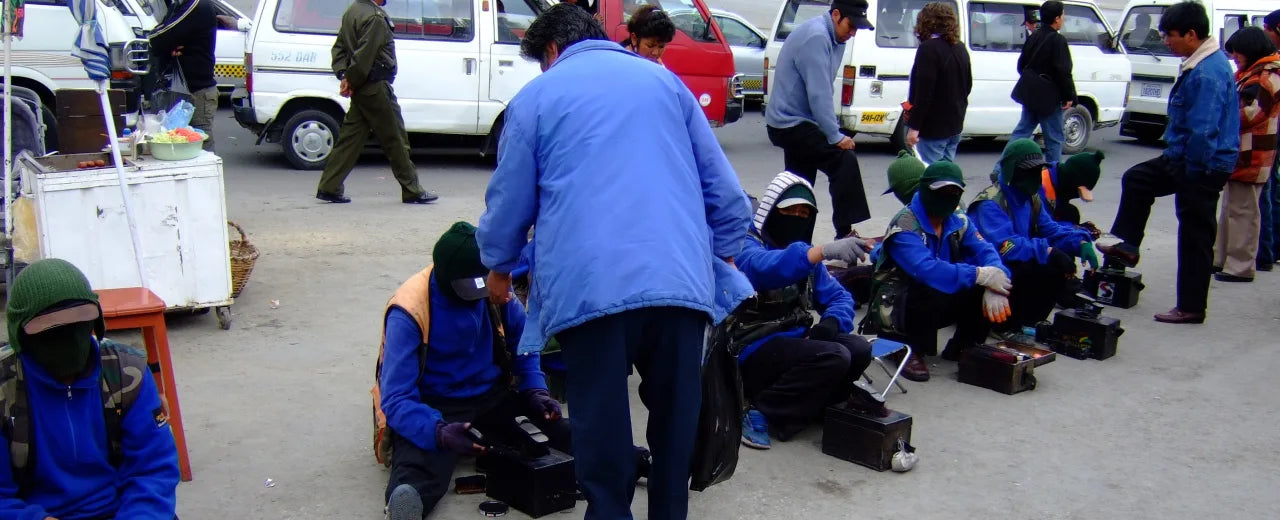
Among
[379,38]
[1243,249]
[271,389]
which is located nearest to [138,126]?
[271,389]

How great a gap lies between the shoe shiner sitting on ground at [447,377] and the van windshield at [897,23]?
28.3ft

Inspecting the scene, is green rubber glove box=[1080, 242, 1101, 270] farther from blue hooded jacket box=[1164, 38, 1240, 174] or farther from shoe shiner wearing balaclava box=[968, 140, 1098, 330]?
blue hooded jacket box=[1164, 38, 1240, 174]

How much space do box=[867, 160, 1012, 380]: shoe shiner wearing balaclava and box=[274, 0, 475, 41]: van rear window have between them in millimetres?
5949

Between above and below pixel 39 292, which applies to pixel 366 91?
above

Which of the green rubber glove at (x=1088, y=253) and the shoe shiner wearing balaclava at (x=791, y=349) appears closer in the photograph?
the shoe shiner wearing balaclava at (x=791, y=349)

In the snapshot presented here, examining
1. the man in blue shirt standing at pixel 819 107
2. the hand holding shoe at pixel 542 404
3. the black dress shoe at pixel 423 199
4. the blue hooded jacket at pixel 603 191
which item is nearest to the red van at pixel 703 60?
the black dress shoe at pixel 423 199

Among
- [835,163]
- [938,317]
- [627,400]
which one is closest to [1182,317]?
[938,317]

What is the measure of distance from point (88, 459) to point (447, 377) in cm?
130

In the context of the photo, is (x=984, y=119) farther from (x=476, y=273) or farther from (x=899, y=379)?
(x=476, y=273)

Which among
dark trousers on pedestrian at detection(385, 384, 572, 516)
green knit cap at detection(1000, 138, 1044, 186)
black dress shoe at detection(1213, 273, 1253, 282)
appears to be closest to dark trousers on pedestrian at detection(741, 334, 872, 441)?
dark trousers on pedestrian at detection(385, 384, 572, 516)

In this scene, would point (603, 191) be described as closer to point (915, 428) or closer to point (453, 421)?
point (453, 421)

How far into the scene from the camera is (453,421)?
396 cm

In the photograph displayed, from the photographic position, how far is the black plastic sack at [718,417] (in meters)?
3.51

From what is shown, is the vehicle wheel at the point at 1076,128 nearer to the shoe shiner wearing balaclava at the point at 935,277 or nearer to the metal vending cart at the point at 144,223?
the shoe shiner wearing balaclava at the point at 935,277
